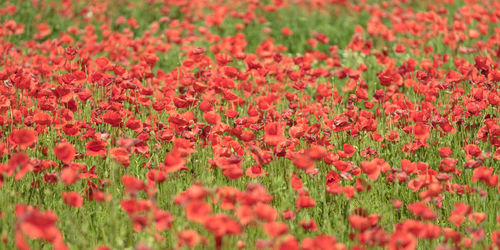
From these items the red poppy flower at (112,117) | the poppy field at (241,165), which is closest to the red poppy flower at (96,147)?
the poppy field at (241,165)

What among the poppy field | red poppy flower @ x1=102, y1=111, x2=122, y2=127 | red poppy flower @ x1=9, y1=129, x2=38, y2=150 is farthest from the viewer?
red poppy flower @ x1=102, y1=111, x2=122, y2=127

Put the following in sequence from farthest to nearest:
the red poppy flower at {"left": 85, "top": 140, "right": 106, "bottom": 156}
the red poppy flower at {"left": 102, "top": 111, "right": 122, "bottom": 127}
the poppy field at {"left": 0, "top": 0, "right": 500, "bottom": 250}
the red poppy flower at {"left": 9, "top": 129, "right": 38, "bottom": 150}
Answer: the red poppy flower at {"left": 102, "top": 111, "right": 122, "bottom": 127} → the red poppy flower at {"left": 85, "top": 140, "right": 106, "bottom": 156} → the red poppy flower at {"left": 9, "top": 129, "right": 38, "bottom": 150} → the poppy field at {"left": 0, "top": 0, "right": 500, "bottom": 250}

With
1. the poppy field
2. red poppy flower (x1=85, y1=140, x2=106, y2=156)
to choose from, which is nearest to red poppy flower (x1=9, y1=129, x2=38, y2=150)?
the poppy field

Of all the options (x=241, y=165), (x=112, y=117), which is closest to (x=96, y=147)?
(x=112, y=117)

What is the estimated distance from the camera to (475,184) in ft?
9.46

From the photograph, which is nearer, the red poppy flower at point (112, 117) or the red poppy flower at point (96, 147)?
the red poppy flower at point (96, 147)

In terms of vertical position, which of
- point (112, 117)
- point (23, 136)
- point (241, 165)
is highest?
point (23, 136)

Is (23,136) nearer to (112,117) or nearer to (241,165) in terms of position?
(112,117)

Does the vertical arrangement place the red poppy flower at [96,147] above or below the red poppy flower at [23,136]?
below

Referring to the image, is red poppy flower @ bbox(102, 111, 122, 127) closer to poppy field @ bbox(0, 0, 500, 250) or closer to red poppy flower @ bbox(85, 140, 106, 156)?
poppy field @ bbox(0, 0, 500, 250)

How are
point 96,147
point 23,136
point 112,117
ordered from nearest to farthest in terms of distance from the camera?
point 23,136
point 96,147
point 112,117

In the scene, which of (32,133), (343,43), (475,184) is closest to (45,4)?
(343,43)

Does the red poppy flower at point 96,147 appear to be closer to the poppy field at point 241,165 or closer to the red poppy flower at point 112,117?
the poppy field at point 241,165

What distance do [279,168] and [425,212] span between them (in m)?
0.91
